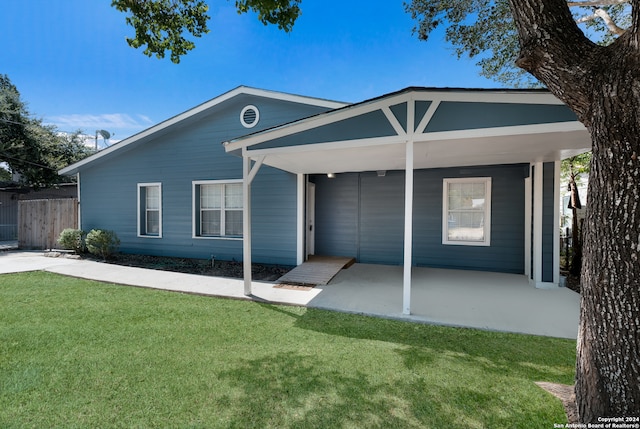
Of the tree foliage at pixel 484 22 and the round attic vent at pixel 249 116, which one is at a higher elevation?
the tree foliage at pixel 484 22

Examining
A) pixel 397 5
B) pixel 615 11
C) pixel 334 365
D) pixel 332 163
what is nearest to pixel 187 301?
pixel 334 365

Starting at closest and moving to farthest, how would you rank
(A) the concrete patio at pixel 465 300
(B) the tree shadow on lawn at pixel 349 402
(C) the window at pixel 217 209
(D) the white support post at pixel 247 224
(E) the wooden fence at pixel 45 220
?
(B) the tree shadow on lawn at pixel 349 402 < (A) the concrete patio at pixel 465 300 < (D) the white support post at pixel 247 224 < (C) the window at pixel 217 209 < (E) the wooden fence at pixel 45 220

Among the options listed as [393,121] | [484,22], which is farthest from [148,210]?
[484,22]

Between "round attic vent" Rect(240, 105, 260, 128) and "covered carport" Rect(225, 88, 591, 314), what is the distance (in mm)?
2293

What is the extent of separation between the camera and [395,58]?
9.14m

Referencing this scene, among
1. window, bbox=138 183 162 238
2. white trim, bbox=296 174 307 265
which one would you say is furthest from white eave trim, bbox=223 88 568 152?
window, bbox=138 183 162 238

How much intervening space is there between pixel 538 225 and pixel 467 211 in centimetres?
157

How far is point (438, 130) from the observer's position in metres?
3.81

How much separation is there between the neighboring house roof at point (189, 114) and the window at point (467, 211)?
141 inches

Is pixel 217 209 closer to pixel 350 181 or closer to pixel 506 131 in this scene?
pixel 350 181

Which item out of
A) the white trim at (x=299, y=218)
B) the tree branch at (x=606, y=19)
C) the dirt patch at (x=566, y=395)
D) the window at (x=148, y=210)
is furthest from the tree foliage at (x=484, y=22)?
the window at (x=148, y=210)

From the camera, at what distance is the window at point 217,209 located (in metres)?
8.08

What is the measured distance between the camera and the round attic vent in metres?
7.57

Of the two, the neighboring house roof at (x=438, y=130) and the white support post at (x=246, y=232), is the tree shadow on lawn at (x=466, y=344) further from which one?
the neighboring house roof at (x=438, y=130)
